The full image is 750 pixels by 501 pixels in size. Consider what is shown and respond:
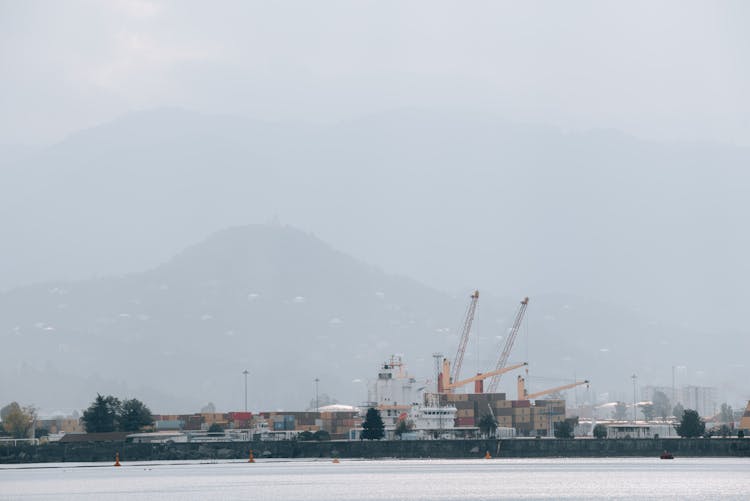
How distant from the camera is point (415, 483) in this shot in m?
156

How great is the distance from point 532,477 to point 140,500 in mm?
44371

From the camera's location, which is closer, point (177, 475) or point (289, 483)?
point (289, 483)

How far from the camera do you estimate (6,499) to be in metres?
145

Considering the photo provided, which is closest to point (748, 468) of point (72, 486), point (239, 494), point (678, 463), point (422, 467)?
point (678, 463)

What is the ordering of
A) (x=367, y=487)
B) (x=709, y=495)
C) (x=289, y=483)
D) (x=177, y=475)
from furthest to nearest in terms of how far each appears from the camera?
(x=177, y=475) → (x=289, y=483) → (x=367, y=487) → (x=709, y=495)

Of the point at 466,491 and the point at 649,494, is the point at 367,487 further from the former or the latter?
the point at 649,494

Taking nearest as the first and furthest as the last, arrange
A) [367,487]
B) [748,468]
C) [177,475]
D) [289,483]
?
[367,487]
[289,483]
[748,468]
[177,475]

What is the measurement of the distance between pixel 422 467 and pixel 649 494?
63442 millimetres

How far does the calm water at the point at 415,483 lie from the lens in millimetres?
138375

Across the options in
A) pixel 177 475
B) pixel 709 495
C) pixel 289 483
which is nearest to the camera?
pixel 709 495

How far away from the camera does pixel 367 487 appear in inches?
5994

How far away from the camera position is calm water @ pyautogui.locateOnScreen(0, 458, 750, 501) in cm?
13838

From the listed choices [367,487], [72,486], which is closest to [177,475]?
[72,486]

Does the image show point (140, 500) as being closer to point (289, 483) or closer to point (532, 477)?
point (289, 483)
